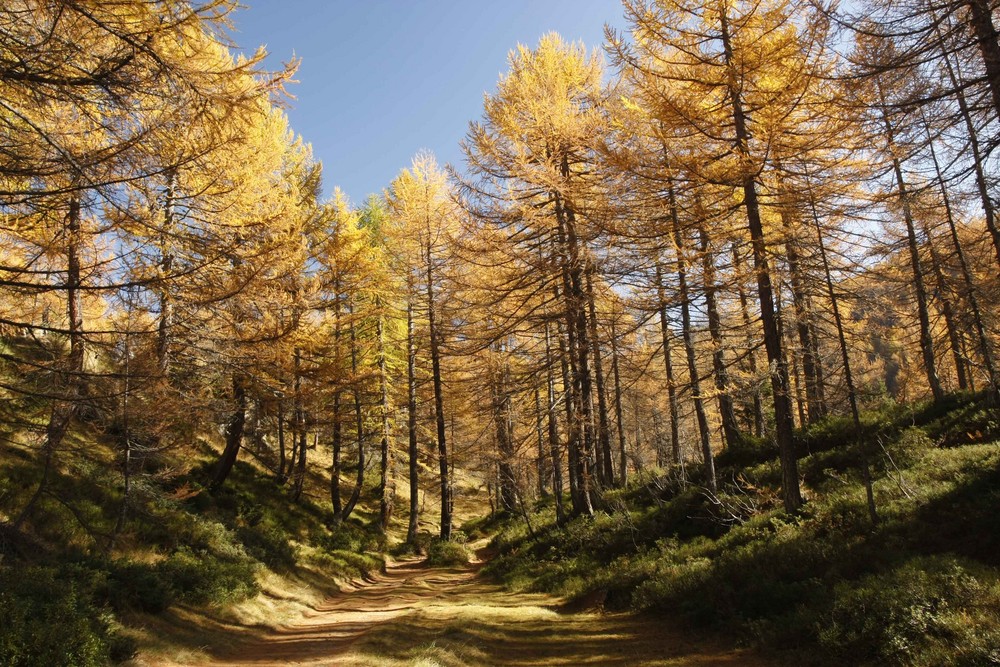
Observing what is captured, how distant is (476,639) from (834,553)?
4.91 m

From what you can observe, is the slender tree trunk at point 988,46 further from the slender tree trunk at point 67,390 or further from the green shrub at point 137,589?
the green shrub at point 137,589

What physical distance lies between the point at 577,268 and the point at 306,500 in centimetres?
1434

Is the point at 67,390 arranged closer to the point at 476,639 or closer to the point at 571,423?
the point at 476,639

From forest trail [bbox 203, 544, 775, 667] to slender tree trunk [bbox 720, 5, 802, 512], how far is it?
126 inches

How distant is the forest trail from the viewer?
640 cm

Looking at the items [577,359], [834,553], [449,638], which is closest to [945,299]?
[577,359]

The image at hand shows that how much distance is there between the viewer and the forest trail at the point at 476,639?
6.40 metres

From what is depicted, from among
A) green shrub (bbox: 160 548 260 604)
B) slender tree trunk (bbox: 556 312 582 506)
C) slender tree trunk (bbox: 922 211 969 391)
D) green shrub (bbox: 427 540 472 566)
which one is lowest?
green shrub (bbox: 427 540 472 566)

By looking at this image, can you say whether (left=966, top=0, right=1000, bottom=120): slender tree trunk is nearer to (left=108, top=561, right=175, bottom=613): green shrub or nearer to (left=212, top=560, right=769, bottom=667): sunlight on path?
(left=212, top=560, right=769, bottom=667): sunlight on path

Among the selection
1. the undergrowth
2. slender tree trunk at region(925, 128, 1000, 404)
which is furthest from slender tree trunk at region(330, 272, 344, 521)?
slender tree trunk at region(925, 128, 1000, 404)

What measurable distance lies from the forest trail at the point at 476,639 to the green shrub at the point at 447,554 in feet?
20.9

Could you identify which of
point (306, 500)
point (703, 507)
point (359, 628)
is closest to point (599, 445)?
point (703, 507)

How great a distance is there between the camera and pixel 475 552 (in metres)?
20.6

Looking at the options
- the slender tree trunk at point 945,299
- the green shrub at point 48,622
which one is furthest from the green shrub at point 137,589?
the slender tree trunk at point 945,299
